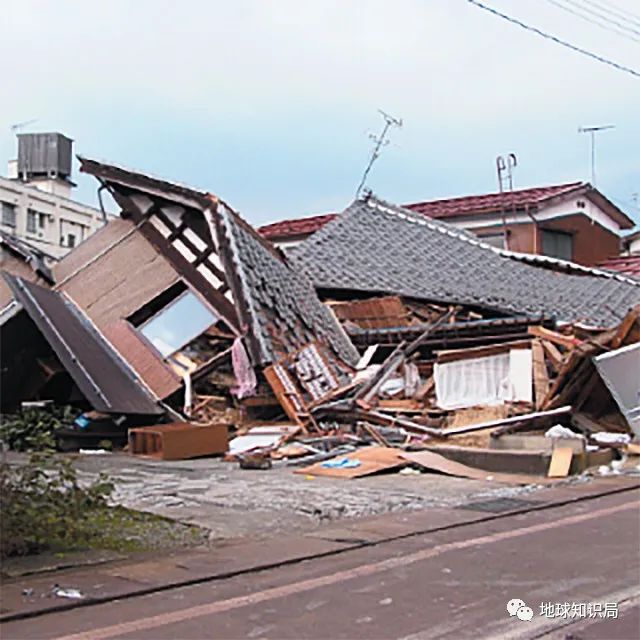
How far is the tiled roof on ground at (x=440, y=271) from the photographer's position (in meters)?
22.1

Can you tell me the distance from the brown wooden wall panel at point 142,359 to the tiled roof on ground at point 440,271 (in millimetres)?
5207

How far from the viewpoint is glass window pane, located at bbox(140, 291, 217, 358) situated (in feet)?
62.1

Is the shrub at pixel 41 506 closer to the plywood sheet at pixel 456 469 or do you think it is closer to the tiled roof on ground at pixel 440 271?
the plywood sheet at pixel 456 469

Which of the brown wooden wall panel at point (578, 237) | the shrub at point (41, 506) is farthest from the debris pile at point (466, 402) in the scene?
the brown wooden wall panel at point (578, 237)

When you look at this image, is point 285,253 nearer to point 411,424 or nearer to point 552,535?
point 411,424

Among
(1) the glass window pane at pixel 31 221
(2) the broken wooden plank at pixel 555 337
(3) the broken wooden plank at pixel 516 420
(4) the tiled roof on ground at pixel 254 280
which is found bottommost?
(3) the broken wooden plank at pixel 516 420

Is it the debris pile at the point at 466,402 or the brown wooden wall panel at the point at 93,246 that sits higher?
the brown wooden wall panel at the point at 93,246

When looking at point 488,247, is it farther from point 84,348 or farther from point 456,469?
point 456,469

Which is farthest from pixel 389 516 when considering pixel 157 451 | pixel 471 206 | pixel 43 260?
pixel 471 206

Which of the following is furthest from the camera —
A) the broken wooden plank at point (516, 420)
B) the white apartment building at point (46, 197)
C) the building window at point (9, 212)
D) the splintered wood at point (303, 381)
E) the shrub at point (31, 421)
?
the white apartment building at point (46, 197)

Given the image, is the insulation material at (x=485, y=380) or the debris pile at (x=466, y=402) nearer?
the debris pile at (x=466, y=402)

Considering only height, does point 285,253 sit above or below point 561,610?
above

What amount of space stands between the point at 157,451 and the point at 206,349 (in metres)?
3.58

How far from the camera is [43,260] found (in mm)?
20875
